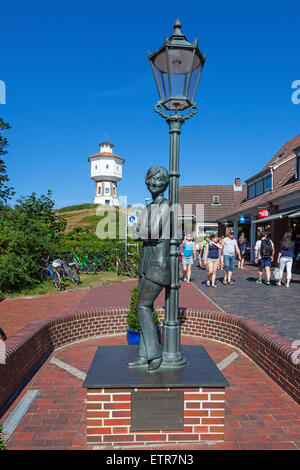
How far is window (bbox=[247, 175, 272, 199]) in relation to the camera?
20033 mm

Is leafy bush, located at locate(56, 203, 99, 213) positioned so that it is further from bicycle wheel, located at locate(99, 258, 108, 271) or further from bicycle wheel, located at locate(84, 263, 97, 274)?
Answer: bicycle wheel, located at locate(84, 263, 97, 274)

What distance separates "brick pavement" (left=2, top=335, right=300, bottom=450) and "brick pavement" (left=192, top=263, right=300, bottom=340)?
164cm

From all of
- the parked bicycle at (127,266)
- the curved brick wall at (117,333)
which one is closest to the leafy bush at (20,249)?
the parked bicycle at (127,266)

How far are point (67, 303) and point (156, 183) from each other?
6.18 meters

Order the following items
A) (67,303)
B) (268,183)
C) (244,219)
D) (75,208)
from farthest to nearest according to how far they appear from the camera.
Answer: (75,208), (244,219), (268,183), (67,303)

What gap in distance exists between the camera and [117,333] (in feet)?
19.1

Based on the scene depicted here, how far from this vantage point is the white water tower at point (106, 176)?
5966 centimetres

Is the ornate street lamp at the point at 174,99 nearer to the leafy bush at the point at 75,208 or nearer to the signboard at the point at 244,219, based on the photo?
the signboard at the point at 244,219

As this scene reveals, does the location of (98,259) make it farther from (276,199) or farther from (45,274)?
(276,199)

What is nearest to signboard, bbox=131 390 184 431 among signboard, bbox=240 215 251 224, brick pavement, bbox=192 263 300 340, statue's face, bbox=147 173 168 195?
statue's face, bbox=147 173 168 195

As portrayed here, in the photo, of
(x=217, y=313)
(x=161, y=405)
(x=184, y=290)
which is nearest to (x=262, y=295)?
(x=184, y=290)

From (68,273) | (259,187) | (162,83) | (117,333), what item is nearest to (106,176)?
(259,187)
